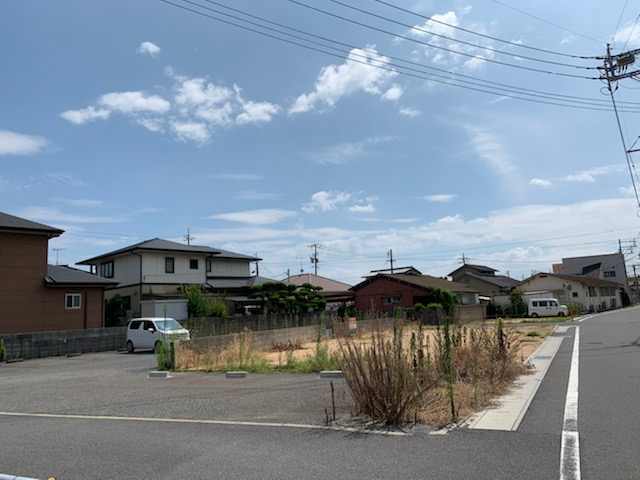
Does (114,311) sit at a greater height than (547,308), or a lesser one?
greater

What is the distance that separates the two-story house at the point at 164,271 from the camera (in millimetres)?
33281

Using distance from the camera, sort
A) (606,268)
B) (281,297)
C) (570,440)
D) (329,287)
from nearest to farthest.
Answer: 1. (570,440)
2. (281,297)
3. (329,287)
4. (606,268)

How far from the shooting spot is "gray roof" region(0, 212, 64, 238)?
23.0 meters

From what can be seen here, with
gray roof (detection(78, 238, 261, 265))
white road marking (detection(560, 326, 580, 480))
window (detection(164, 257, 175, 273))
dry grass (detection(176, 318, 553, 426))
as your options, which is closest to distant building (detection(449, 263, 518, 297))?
gray roof (detection(78, 238, 261, 265))

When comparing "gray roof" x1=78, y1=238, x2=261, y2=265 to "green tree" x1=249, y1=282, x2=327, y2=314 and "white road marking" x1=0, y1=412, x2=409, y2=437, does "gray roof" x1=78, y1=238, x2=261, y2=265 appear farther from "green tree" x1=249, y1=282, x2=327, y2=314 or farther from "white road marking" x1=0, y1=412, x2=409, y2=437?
"white road marking" x1=0, y1=412, x2=409, y2=437

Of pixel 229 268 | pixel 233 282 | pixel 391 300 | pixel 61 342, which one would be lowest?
pixel 61 342

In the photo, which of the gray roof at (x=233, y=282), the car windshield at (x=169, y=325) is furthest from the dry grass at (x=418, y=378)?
the gray roof at (x=233, y=282)

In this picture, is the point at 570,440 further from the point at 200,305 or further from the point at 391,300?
the point at 391,300

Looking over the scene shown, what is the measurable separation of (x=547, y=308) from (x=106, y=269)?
119ft

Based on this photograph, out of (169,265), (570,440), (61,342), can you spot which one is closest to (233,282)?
(169,265)

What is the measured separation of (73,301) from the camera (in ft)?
80.6

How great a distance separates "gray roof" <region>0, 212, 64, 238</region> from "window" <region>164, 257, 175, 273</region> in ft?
33.9

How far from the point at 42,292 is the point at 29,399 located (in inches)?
628

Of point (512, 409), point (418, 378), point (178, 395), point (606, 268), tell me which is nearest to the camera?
point (512, 409)
